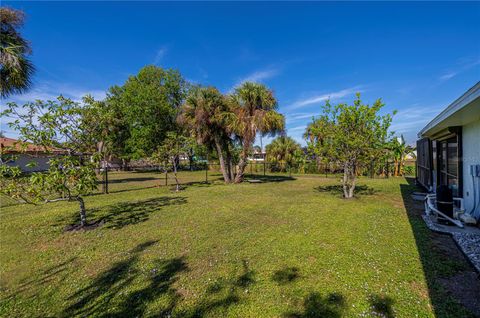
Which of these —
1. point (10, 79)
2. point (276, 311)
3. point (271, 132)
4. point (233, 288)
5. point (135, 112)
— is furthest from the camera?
point (135, 112)

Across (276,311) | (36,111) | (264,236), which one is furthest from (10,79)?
(276,311)

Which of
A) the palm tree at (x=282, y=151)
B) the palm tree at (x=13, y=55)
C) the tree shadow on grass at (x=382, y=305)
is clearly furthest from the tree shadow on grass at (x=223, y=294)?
the palm tree at (x=282, y=151)

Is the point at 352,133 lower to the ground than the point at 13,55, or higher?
lower

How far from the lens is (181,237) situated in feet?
14.9

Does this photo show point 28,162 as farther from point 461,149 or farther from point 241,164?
point 461,149

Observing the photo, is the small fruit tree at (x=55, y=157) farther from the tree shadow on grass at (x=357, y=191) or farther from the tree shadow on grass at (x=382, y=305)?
the tree shadow on grass at (x=357, y=191)

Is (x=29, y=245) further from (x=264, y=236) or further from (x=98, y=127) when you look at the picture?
(x=264, y=236)

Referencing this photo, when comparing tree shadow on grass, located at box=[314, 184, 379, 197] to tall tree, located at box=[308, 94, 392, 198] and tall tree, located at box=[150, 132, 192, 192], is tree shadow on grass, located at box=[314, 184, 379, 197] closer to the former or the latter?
tall tree, located at box=[308, 94, 392, 198]

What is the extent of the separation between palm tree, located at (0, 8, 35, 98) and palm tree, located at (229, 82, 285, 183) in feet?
27.2

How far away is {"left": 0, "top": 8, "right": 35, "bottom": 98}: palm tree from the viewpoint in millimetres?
6945

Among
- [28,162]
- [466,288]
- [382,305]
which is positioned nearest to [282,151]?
[28,162]

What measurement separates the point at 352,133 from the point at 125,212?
7.61 m

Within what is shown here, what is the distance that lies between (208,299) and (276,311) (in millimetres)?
753

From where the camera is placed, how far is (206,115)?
12.7 meters
